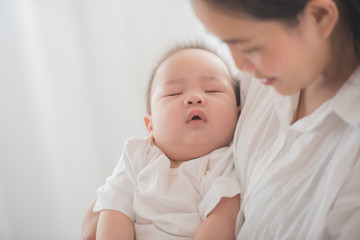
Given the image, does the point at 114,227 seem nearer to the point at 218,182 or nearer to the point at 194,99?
the point at 218,182

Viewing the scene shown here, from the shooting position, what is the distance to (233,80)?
1521 millimetres

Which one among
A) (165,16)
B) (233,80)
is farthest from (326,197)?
(165,16)

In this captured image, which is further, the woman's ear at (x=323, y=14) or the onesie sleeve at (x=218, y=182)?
the onesie sleeve at (x=218, y=182)

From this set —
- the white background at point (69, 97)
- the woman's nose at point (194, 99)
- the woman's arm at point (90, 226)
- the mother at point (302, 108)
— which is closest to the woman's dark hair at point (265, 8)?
the mother at point (302, 108)

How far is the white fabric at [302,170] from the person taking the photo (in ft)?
2.88

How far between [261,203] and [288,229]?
0.31 feet

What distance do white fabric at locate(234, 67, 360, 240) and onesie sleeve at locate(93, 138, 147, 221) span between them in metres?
0.39

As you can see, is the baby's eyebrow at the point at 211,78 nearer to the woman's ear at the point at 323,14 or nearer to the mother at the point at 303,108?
the mother at the point at 303,108

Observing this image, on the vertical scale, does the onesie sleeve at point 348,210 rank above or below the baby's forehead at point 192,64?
below

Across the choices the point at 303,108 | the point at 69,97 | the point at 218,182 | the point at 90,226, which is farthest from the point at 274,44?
the point at 69,97

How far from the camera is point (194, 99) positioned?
53.2 inches

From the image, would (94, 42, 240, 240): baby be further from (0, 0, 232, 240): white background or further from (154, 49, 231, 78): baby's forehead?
(0, 0, 232, 240): white background

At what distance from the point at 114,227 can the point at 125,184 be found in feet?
0.55

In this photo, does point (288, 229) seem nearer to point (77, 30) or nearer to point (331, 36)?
point (331, 36)
